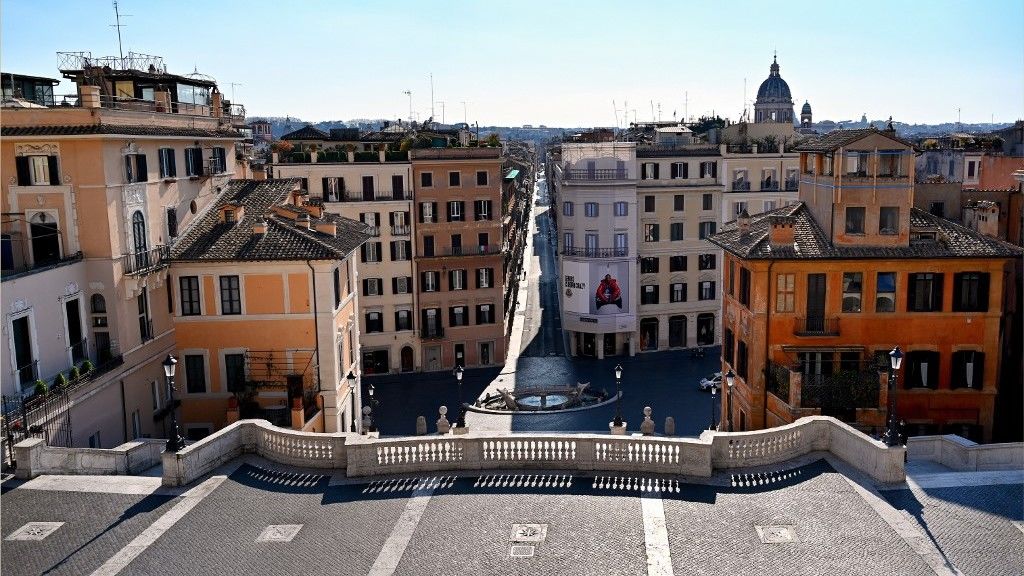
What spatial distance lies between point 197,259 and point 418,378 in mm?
30817

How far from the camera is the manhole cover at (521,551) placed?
1930 centimetres

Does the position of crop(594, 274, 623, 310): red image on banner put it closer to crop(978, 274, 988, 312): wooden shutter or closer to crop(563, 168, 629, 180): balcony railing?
crop(563, 168, 629, 180): balcony railing

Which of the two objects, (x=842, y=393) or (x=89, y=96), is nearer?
(x=89, y=96)

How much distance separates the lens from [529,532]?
20.3 meters

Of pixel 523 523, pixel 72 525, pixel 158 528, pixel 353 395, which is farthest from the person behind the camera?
pixel 353 395

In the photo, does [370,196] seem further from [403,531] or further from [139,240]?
[403,531]

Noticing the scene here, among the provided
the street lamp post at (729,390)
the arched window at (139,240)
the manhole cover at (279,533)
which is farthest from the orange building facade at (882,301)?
the arched window at (139,240)

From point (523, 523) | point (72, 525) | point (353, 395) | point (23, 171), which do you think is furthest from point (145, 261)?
point (523, 523)

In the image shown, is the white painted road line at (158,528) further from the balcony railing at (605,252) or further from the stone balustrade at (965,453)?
the balcony railing at (605,252)

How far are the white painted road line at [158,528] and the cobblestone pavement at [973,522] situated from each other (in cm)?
1690

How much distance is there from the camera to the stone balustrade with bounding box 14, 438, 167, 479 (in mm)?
24641

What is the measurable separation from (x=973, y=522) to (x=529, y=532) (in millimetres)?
10106

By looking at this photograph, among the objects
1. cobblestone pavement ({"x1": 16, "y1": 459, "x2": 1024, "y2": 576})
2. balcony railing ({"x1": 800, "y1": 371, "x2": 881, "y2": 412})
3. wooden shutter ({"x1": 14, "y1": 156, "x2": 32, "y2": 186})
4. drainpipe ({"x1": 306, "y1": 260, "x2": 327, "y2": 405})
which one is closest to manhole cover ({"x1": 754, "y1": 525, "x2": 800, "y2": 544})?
cobblestone pavement ({"x1": 16, "y1": 459, "x2": 1024, "y2": 576})

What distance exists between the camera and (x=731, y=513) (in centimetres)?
2117
